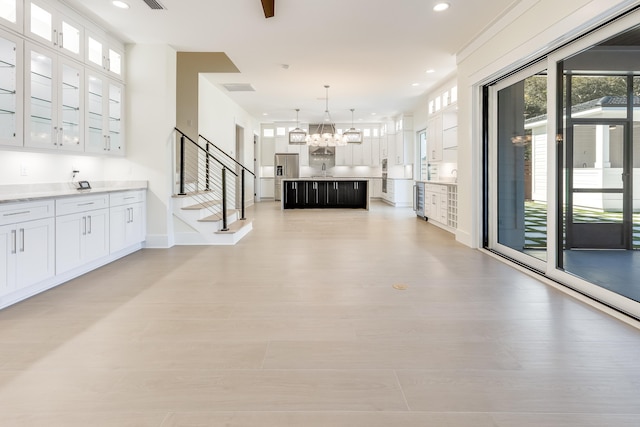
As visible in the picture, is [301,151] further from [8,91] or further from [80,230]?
[8,91]

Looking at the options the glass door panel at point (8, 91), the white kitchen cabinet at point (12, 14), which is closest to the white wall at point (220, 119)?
the white kitchen cabinet at point (12, 14)

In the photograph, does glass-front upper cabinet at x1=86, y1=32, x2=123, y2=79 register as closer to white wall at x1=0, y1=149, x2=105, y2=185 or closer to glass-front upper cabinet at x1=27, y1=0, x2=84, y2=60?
glass-front upper cabinet at x1=27, y1=0, x2=84, y2=60

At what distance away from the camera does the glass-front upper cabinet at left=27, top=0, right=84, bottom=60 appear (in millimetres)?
3934

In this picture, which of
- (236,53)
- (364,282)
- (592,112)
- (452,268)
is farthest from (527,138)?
(236,53)

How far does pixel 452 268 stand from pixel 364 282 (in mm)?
1264

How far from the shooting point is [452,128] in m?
8.13

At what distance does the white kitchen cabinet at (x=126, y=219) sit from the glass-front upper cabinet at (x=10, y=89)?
1369mm

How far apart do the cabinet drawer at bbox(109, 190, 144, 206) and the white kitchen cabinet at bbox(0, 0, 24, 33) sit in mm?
1966

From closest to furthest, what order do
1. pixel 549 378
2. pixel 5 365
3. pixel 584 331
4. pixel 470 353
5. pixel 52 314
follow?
pixel 549 378, pixel 5 365, pixel 470 353, pixel 584 331, pixel 52 314

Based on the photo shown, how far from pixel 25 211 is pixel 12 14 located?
187 cm

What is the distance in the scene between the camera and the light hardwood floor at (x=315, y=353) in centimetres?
173

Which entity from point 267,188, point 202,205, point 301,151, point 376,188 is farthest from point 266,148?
point 202,205

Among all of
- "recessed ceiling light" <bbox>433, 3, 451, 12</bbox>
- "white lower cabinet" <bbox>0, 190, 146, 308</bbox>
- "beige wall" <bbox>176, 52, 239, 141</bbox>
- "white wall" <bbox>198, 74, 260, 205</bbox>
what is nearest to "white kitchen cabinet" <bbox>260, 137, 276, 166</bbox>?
"white wall" <bbox>198, 74, 260, 205</bbox>

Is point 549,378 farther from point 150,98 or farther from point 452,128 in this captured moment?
point 452,128
